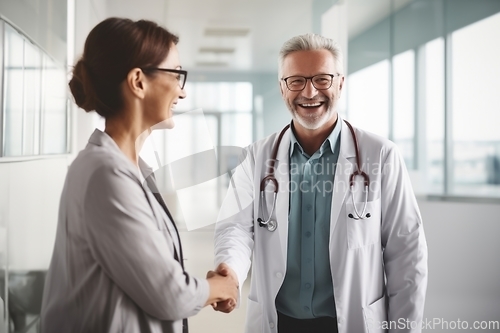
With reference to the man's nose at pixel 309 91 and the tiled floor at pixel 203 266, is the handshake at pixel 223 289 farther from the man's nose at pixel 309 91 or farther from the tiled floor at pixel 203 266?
the tiled floor at pixel 203 266

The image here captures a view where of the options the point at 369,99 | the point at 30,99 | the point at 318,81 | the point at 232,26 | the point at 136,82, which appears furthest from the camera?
the point at 369,99

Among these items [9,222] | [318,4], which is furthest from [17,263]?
[318,4]

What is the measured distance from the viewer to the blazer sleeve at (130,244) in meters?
0.84

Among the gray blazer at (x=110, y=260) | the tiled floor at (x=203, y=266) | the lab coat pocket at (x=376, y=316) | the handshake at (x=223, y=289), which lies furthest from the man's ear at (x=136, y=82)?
the tiled floor at (x=203, y=266)

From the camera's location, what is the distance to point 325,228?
4.60 ft

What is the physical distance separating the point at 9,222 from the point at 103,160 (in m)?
0.77

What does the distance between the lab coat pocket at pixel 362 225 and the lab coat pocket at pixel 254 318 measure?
38cm

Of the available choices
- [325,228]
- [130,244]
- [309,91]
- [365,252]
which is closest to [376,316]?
[365,252]

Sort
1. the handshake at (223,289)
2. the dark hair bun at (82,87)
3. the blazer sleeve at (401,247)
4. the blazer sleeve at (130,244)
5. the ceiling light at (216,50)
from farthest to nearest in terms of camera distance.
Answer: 1. the ceiling light at (216,50)
2. the blazer sleeve at (401,247)
3. the handshake at (223,289)
4. the dark hair bun at (82,87)
5. the blazer sleeve at (130,244)

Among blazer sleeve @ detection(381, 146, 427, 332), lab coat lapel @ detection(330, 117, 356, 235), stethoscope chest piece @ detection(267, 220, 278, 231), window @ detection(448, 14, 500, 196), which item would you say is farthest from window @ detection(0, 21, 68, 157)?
window @ detection(448, 14, 500, 196)

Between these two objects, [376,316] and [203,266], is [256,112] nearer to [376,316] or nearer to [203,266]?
[203,266]

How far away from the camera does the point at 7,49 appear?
140 cm

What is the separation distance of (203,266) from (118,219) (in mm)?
1609

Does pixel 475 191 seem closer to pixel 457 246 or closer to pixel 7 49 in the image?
pixel 457 246
